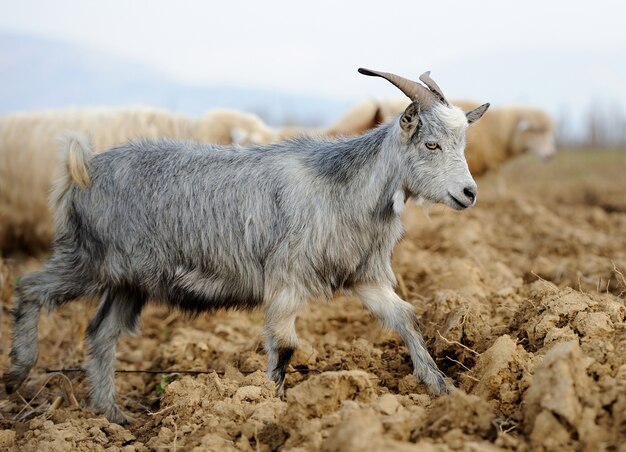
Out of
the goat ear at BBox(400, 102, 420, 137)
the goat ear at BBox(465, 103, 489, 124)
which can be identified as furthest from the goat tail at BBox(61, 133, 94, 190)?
the goat ear at BBox(465, 103, 489, 124)

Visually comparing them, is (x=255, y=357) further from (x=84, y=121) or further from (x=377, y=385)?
(x=84, y=121)

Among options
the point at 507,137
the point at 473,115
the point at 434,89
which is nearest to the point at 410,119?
the point at 434,89

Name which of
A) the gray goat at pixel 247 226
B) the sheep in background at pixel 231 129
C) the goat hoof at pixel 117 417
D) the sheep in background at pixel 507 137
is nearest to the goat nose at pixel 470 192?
the gray goat at pixel 247 226

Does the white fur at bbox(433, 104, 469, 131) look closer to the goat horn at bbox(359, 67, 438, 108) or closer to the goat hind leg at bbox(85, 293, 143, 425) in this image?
the goat horn at bbox(359, 67, 438, 108)

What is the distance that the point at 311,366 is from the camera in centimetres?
530

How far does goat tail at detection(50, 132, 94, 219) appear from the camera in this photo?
17.3ft

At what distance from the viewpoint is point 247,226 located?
4.86 meters

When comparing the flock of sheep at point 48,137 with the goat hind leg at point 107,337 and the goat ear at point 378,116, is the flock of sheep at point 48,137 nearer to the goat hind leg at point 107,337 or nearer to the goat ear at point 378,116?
the goat ear at point 378,116

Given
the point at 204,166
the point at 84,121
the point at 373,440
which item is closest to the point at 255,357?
the point at 204,166

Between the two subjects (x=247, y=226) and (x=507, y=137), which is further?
(x=507, y=137)

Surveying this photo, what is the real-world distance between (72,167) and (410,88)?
2388 mm

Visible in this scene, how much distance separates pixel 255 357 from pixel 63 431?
5.26 feet

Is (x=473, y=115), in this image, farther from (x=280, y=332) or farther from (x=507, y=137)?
(x=507, y=137)

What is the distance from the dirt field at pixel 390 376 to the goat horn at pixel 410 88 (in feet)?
4.50
